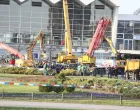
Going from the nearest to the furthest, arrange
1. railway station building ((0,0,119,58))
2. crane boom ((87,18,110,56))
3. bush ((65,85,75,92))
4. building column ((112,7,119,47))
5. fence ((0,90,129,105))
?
fence ((0,90,129,105)), bush ((65,85,75,92)), crane boom ((87,18,110,56)), railway station building ((0,0,119,58)), building column ((112,7,119,47))

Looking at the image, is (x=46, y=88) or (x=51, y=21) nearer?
(x=46, y=88)

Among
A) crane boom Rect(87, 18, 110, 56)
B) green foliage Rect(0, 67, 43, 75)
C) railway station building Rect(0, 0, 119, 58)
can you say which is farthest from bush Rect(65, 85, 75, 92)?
railway station building Rect(0, 0, 119, 58)

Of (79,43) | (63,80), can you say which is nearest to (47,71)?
(63,80)

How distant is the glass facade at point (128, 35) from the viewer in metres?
86.3

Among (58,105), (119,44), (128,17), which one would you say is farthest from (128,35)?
(58,105)

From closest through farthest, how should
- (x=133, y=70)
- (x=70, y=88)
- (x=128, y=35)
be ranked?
(x=70, y=88)
(x=133, y=70)
(x=128, y=35)

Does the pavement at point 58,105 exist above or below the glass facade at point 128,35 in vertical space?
below

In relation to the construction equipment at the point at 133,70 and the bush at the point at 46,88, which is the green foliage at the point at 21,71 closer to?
the construction equipment at the point at 133,70

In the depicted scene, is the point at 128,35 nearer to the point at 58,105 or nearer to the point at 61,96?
the point at 61,96

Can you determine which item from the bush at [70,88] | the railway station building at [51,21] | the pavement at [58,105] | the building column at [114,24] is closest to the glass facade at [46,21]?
the railway station building at [51,21]

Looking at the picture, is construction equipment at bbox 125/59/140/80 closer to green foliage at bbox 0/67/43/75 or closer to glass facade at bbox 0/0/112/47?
green foliage at bbox 0/67/43/75

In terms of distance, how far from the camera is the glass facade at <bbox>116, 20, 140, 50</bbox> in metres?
86.3

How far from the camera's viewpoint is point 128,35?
87062mm

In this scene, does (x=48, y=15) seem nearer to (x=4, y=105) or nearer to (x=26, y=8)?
(x=26, y=8)
